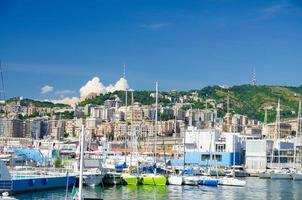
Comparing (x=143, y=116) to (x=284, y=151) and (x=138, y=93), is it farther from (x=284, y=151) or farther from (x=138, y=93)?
(x=284, y=151)

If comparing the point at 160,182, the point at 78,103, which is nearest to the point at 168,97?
the point at 78,103

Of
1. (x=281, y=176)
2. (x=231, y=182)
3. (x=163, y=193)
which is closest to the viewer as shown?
(x=163, y=193)

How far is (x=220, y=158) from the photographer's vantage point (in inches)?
3105

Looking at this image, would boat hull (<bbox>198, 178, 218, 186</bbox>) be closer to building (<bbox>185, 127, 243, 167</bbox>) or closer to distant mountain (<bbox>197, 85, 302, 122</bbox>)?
building (<bbox>185, 127, 243, 167</bbox>)

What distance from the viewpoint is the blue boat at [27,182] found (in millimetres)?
28000

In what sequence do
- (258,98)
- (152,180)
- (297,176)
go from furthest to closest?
(258,98), (297,176), (152,180)

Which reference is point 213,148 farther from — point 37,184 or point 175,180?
point 37,184

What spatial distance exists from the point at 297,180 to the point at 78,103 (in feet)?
412

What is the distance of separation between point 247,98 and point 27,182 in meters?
129

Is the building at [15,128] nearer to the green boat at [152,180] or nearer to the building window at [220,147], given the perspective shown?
the building window at [220,147]

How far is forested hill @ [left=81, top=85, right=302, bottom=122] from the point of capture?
149150mm

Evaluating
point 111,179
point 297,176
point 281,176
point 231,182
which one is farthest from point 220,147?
point 111,179

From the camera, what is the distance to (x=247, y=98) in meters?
157

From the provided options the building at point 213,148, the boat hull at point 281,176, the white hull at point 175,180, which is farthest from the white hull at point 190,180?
the building at point 213,148
